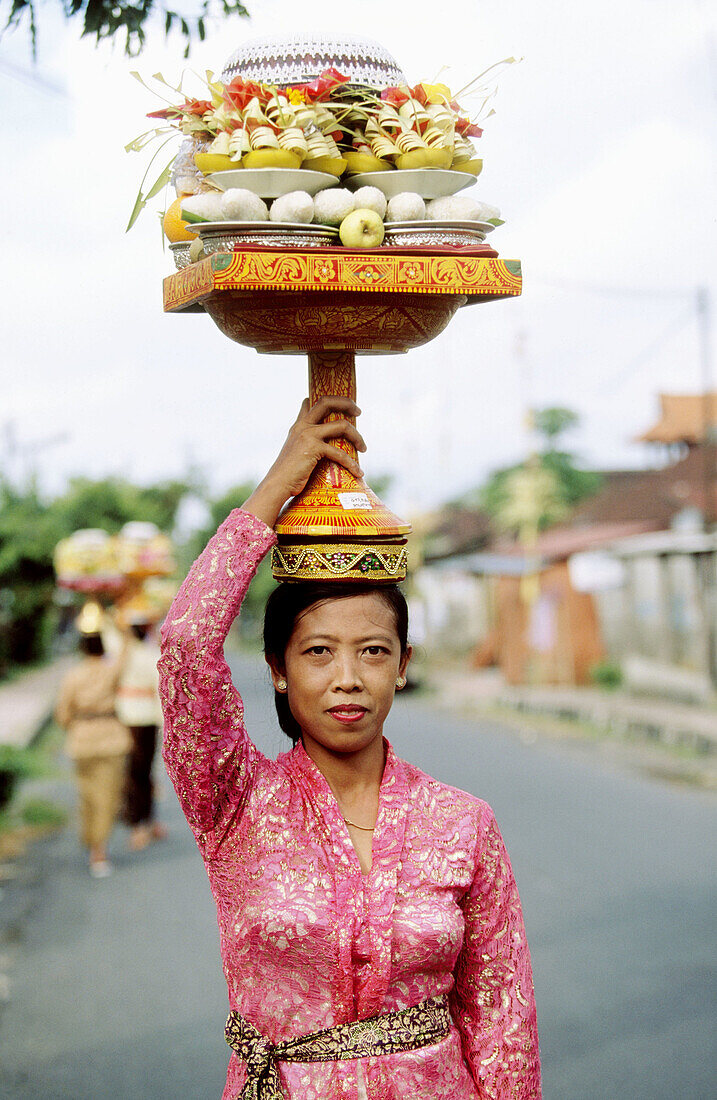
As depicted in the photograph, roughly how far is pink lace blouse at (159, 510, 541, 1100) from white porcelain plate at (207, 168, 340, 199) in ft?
1.82

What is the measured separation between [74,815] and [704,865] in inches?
211

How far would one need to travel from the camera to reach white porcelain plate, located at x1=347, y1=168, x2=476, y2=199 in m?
2.32

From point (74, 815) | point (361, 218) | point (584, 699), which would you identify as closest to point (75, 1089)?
point (361, 218)

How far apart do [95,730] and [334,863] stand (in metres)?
6.62

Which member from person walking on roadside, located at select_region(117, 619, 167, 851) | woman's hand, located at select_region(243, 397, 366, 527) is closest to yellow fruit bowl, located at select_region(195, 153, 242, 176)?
woman's hand, located at select_region(243, 397, 366, 527)

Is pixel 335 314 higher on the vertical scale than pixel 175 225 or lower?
lower

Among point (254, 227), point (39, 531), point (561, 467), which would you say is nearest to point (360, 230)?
point (254, 227)

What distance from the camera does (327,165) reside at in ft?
7.57

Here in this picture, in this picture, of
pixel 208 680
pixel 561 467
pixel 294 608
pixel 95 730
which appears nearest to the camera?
pixel 208 680

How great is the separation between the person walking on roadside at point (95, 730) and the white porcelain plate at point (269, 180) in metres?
6.60

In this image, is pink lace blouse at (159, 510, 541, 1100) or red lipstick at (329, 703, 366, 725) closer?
pink lace blouse at (159, 510, 541, 1100)

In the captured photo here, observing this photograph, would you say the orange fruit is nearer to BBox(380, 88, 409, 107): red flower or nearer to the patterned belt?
BBox(380, 88, 409, 107): red flower

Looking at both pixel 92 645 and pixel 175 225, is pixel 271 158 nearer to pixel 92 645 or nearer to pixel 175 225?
pixel 175 225

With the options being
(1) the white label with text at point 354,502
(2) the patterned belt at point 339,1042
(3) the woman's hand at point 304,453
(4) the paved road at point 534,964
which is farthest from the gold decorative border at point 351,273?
(2) the patterned belt at point 339,1042
